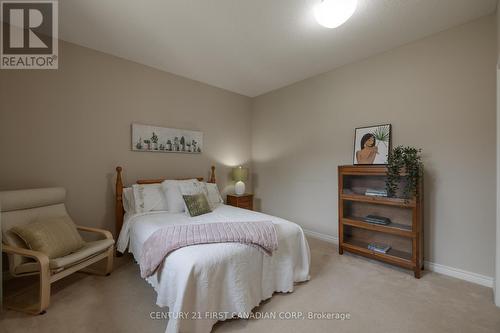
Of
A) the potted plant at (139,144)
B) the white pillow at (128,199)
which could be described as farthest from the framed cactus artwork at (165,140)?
→ the white pillow at (128,199)

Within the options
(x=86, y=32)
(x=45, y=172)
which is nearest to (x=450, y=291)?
(x=45, y=172)

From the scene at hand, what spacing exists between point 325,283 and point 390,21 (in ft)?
9.10

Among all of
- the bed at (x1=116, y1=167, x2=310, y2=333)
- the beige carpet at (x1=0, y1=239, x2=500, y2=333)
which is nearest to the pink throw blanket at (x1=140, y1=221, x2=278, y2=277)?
the bed at (x1=116, y1=167, x2=310, y2=333)

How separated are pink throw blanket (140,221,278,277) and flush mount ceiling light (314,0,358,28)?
1.92 meters

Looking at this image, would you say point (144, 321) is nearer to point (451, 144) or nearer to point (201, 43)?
point (201, 43)

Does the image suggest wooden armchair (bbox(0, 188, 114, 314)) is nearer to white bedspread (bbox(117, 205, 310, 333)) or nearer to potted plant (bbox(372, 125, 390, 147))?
white bedspread (bbox(117, 205, 310, 333))

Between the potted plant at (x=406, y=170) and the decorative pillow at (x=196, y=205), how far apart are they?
2.18 meters

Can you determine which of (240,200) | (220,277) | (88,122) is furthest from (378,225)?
(88,122)

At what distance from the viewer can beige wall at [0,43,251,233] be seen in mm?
2307

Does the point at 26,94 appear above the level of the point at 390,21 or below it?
below

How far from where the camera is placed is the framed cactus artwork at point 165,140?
313 centimetres

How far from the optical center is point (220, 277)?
160cm

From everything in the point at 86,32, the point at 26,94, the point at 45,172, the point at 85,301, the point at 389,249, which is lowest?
the point at 85,301

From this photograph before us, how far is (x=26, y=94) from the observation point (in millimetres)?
2342
